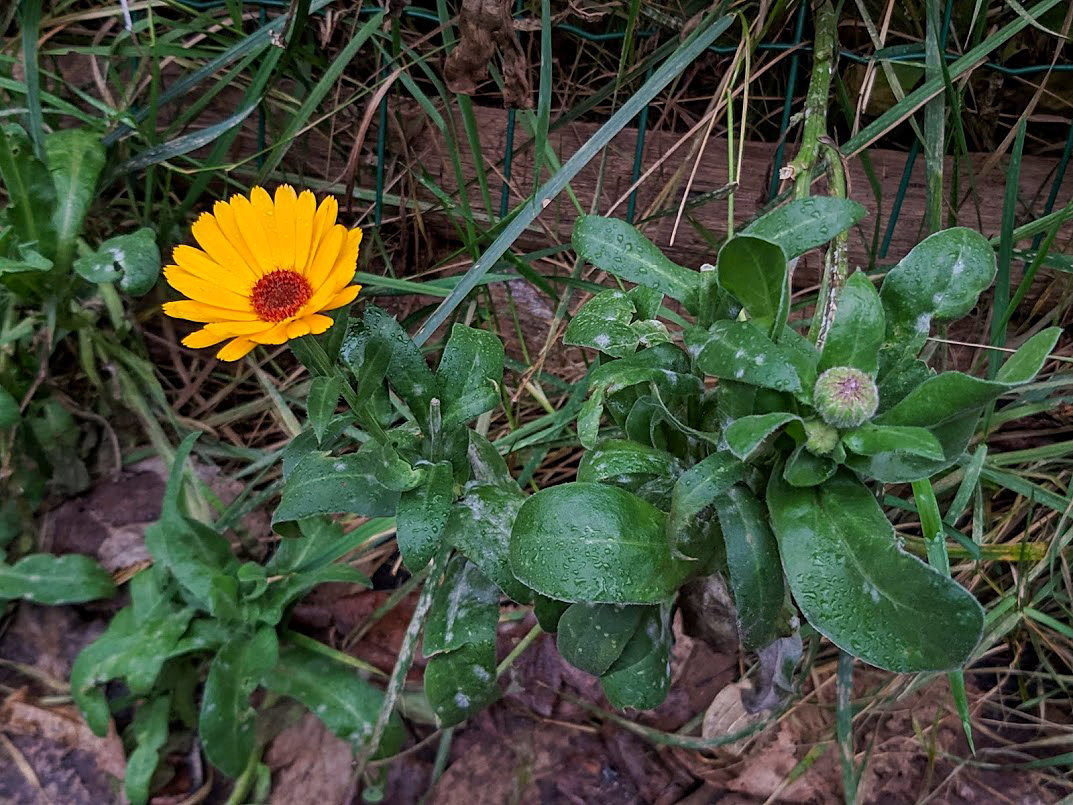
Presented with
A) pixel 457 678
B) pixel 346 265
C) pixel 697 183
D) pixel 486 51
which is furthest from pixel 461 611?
pixel 697 183

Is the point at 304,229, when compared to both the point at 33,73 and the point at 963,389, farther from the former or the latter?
the point at 33,73

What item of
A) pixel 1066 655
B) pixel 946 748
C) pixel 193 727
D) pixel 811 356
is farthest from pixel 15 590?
pixel 1066 655

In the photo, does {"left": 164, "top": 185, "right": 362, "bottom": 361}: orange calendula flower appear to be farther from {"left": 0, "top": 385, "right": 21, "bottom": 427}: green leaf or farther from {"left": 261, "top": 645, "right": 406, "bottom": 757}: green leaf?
{"left": 261, "top": 645, "right": 406, "bottom": 757}: green leaf

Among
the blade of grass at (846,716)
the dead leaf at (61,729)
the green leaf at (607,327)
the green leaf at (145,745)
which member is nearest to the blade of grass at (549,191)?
the green leaf at (607,327)

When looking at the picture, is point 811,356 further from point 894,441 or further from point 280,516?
point 280,516

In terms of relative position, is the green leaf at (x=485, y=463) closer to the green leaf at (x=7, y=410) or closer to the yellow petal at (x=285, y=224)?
the yellow petal at (x=285, y=224)

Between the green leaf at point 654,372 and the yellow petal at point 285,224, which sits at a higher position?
the yellow petal at point 285,224
